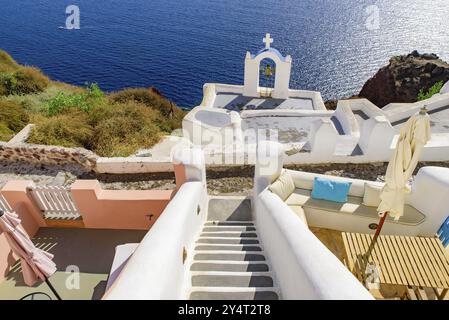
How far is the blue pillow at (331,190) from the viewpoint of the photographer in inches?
302

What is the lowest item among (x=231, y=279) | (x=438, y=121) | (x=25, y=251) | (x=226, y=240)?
(x=226, y=240)

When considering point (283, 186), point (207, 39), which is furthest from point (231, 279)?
point (207, 39)

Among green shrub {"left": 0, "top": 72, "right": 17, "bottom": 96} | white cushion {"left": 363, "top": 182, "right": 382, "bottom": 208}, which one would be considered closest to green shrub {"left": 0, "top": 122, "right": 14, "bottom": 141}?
green shrub {"left": 0, "top": 72, "right": 17, "bottom": 96}

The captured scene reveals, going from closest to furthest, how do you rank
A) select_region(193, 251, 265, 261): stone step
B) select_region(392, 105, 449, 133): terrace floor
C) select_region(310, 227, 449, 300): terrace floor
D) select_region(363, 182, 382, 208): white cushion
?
select_region(193, 251, 265, 261): stone step, select_region(310, 227, 449, 300): terrace floor, select_region(363, 182, 382, 208): white cushion, select_region(392, 105, 449, 133): terrace floor

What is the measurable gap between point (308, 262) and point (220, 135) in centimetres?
1160

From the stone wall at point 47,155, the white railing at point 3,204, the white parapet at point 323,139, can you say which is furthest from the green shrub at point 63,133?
the white parapet at point 323,139

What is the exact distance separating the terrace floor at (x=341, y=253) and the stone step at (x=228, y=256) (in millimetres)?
2088

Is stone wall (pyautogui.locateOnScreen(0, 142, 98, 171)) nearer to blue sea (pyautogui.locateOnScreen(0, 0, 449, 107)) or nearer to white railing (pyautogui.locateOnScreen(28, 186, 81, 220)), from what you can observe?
white railing (pyautogui.locateOnScreen(28, 186, 81, 220))

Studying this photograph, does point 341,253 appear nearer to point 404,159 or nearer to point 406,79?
point 404,159

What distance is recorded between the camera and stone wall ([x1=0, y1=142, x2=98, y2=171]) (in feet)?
33.4

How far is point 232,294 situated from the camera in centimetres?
449

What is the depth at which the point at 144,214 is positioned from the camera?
7.85 meters

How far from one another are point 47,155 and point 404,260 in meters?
10.8

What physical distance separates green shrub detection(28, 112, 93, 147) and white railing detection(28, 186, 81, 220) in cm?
425
